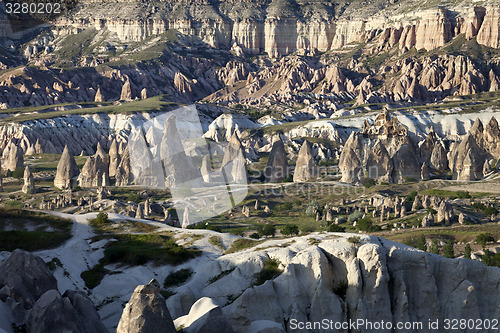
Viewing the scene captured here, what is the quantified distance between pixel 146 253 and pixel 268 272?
8987 millimetres

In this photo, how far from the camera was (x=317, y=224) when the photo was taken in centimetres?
8006

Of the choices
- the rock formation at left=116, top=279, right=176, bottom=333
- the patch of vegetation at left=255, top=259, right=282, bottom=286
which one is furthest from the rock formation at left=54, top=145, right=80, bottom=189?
the rock formation at left=116, top=279, right=176, bottom=333

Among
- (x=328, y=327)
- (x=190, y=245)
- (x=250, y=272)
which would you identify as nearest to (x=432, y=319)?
(x=328, y=327)

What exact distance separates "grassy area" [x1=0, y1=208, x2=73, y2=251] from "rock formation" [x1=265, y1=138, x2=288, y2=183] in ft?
257

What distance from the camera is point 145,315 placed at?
26.9 meters

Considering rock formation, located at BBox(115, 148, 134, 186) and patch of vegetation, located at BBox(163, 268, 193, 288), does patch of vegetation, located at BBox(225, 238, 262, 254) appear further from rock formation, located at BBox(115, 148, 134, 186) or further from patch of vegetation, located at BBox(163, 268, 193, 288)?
rock formation, located at BBox(115, 148, 134, 186)

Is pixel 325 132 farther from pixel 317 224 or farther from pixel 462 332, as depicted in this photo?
pixel 462 332

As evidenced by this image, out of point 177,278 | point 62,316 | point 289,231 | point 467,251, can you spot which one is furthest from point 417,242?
point 62,316

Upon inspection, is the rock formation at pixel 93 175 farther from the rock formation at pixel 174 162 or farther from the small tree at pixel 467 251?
the small tree at pixel 467 251

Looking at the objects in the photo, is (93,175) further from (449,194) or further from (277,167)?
(449,194)

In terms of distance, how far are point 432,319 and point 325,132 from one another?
160872mm

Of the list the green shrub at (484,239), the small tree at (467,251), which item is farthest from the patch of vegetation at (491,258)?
the green shrub at (484,239)

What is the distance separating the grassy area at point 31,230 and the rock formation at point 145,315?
16.3 meters

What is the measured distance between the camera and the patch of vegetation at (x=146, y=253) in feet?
131
